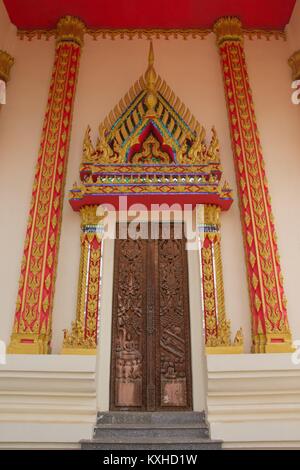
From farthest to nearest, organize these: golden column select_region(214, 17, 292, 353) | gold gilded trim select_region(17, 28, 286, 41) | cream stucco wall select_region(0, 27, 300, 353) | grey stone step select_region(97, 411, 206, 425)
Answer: gold gilded trim select_region(17, 28, 286, 41)
cream stucco wall select_region(0, 27, 300, 353)
golden column select_region(214, 17, 292, 353)
grey stone step select_region(97, 411, 206, 425)

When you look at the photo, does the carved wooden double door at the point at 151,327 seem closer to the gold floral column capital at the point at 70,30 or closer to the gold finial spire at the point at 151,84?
the gold finial spire at the point at 151,84

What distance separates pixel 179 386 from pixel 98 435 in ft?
2.75

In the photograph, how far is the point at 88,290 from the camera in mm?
3975

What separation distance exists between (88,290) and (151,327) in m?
0.71

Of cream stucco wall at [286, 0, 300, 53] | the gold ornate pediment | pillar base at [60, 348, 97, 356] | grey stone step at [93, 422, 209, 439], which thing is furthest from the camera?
cream stucco wall at [286, 0, 300, 53]

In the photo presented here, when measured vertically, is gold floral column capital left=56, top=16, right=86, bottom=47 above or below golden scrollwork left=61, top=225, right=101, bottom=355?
above

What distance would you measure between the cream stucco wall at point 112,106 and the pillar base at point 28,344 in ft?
0.49

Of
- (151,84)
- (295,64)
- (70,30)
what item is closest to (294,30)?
(295,64)

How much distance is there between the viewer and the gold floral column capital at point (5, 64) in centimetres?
502

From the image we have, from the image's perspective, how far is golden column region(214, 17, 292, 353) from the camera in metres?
3.78

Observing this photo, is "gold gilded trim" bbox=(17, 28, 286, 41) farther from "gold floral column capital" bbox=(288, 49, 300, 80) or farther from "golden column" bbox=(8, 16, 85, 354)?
"gold floral column capital" bbox=(288, 49, 300, 80)

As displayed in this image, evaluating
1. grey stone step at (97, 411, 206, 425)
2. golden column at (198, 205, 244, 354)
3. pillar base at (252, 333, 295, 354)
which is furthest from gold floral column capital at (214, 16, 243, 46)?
grey stone step at (97, 411, 206, 425)

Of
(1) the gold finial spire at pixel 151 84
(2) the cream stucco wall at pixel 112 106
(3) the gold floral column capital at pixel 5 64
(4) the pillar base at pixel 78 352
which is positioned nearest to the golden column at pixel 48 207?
(2) the cream stucco wall at pixel 112 106

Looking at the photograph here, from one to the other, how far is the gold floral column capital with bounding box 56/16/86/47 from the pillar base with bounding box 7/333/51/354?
376 centimetres
